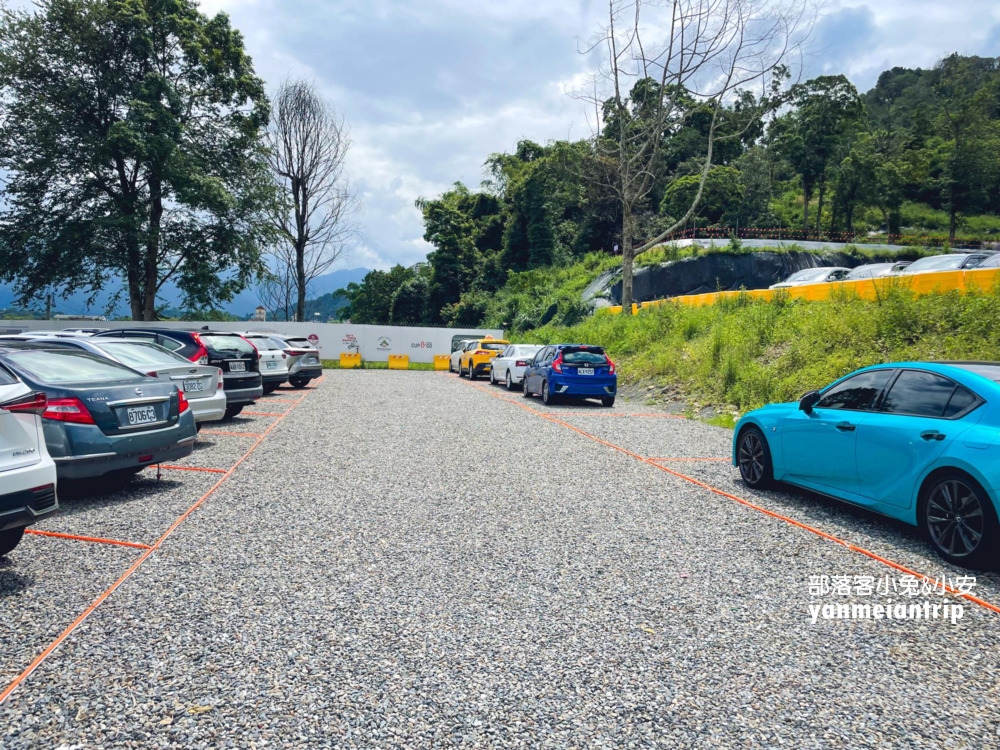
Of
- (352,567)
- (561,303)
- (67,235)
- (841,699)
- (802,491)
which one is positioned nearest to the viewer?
(841,699)

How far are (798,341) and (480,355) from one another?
13192mm

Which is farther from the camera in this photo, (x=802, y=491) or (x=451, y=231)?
(x=451, y=231)

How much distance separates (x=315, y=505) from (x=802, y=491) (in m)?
5.12

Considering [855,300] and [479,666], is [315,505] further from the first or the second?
[855,300]

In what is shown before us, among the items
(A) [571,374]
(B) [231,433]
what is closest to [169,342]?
(B) [231,433]

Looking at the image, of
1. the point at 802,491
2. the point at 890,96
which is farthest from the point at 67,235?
the point at 890,96

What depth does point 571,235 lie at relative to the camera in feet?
181

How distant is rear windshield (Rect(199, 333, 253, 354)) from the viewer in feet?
39.7

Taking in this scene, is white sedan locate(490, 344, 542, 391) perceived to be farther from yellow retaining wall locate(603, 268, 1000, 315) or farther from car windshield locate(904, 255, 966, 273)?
car windshield locate(904, 255, 966, 273)

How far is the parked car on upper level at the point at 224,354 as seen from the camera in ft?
38.2

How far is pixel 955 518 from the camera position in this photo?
4641 mm

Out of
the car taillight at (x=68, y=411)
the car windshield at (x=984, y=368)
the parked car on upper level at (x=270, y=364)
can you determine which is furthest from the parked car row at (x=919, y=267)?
the car taillight at (x=68, y=411)

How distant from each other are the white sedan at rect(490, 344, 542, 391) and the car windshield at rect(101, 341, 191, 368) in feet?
37.9

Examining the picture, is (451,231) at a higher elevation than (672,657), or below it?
higher
